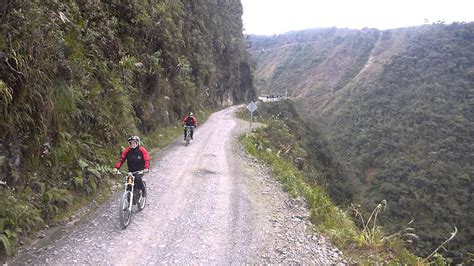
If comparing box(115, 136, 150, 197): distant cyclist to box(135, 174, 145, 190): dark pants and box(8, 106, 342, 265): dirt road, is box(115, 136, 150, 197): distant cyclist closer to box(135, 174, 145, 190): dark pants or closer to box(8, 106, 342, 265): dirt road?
box(135, 174, 145, 190): dark pants

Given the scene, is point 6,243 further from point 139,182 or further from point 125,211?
point 139,182

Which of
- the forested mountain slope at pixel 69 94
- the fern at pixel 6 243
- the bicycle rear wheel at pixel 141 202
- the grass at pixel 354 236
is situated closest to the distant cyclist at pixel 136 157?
the bicycle rear wheel at pixel 141 202

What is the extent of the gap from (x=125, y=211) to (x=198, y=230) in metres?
1.68

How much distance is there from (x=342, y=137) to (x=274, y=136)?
54384mm

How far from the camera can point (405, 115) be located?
7650 cm

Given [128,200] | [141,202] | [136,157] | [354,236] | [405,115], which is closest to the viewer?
[128,200]

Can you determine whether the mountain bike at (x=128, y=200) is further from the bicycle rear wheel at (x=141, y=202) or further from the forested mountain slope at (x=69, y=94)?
the forested mountain slope at (x=69, y=94)

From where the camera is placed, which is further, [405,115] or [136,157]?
[405,115]

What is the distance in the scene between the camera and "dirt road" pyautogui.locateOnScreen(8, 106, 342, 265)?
6.39 metres

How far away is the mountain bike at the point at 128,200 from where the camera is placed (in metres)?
7.29

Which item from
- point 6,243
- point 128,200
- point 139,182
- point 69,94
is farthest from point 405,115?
point 6,243

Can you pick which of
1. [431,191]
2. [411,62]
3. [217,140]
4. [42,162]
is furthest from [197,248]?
[411,62]

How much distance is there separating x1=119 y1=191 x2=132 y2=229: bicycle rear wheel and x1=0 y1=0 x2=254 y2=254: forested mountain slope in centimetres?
144

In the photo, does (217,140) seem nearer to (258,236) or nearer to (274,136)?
(274,136)
